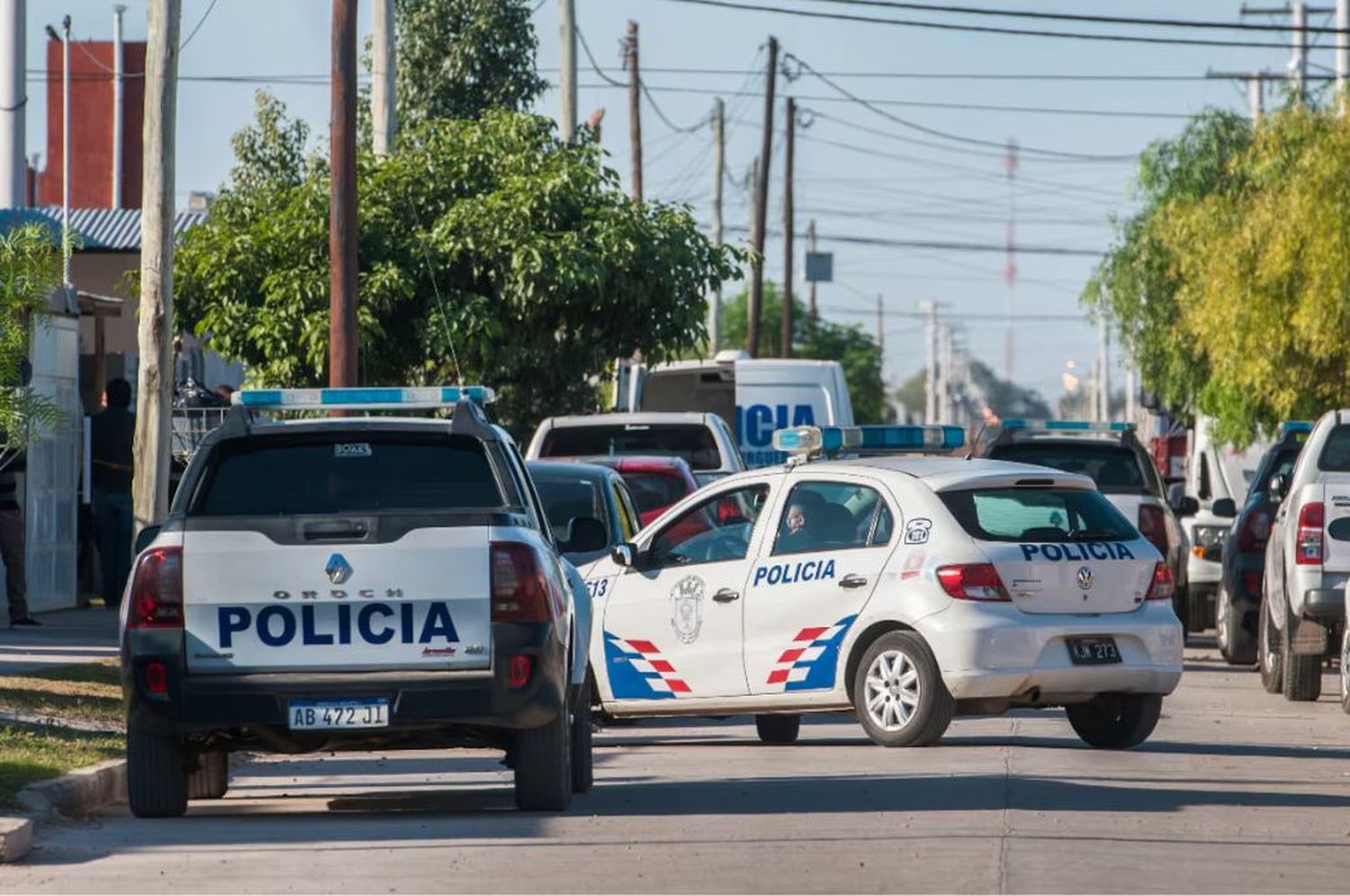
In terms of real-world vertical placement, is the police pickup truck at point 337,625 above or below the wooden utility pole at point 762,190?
below

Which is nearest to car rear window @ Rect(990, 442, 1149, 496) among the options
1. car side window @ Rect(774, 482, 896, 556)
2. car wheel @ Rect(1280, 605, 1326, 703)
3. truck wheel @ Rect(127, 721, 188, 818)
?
car wheel @ Rect(1280, 605, 1326, 703)

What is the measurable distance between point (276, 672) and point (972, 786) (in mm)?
3425

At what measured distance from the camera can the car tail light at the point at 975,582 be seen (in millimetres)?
14062

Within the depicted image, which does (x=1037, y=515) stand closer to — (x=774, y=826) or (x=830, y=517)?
(x=830, y=517)

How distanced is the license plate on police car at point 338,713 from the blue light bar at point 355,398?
1.30m

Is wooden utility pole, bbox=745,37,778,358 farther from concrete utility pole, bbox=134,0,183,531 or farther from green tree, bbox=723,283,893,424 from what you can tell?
concrete utility pole, bbox=134,0,183,531

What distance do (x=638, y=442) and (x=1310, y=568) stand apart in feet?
25.3

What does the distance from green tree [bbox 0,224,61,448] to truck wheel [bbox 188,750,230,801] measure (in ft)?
10.4

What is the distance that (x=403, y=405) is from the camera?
12.1 metres

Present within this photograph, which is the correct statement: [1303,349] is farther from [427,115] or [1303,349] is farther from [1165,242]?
[427,115]

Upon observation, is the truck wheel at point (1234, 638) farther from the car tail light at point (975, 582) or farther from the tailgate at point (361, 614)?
the tailgate at point (361, 614)

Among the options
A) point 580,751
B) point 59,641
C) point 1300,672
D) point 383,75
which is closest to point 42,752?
point 580,751

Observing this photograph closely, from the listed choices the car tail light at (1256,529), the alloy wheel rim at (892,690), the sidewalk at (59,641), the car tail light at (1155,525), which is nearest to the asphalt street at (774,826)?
the alloy wheel rim at (892,690)

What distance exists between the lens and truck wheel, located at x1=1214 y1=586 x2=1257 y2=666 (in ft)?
73.7
